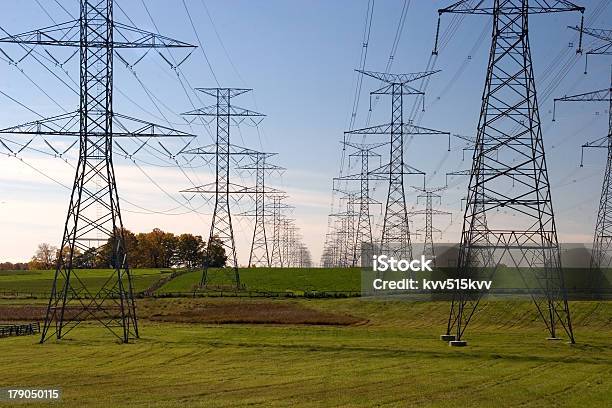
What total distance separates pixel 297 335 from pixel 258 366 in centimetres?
1804

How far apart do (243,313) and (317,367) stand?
38185 millimetres

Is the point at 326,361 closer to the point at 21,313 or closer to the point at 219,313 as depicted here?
the point at 219,313

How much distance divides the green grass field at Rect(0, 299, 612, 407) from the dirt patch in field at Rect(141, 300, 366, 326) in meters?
4.96

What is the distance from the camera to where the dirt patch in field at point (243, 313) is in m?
68.7

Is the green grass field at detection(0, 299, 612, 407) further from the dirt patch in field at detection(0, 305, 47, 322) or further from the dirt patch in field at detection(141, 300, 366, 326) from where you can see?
the dirt patch in field at detection(0, 305, 47, 322)

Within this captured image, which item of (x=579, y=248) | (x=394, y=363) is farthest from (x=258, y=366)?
(x=579, y=248)

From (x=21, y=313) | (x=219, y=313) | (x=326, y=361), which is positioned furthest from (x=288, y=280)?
(x=326, y=361)

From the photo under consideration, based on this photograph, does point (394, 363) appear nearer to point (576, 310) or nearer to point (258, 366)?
point (258, 366)

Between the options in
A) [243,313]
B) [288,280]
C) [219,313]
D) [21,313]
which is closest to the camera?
[243,313]

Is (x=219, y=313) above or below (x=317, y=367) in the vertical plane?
above

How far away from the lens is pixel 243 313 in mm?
74812

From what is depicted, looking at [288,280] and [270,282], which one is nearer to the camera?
[270,282]

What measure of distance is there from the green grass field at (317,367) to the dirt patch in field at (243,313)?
496 cm

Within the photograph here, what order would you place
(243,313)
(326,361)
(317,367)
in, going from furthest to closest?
1. (243,313)
2. (326,361)
3. (317,367)
